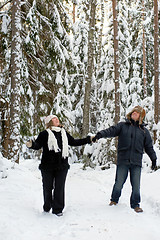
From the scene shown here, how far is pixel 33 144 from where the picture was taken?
16.3 feet

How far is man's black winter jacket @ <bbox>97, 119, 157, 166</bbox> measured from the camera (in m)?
5.22

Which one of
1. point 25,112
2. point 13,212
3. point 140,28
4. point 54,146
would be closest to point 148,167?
point 25,112

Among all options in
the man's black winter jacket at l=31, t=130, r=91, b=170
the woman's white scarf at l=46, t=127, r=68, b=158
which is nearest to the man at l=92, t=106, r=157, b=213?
→ the woman's white scarf at l=46, t=127, r=68, b=158

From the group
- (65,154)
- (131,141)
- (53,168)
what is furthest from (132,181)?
(53,168)

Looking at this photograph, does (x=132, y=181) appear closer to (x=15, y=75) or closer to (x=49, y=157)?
(x=49, y=157)

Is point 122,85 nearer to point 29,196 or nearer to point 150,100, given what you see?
point 150,100

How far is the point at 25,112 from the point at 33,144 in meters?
4.75

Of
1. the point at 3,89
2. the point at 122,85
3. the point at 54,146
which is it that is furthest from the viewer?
the point at 122,85

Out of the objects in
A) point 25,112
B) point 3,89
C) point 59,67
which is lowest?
point 25,112

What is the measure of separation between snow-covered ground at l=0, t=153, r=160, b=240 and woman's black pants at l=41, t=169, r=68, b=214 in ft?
0.63

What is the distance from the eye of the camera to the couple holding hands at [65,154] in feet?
16.2

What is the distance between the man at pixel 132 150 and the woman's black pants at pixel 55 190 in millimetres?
1132

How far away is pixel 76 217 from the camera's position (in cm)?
463

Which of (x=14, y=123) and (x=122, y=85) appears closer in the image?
(x=14, y=123)
